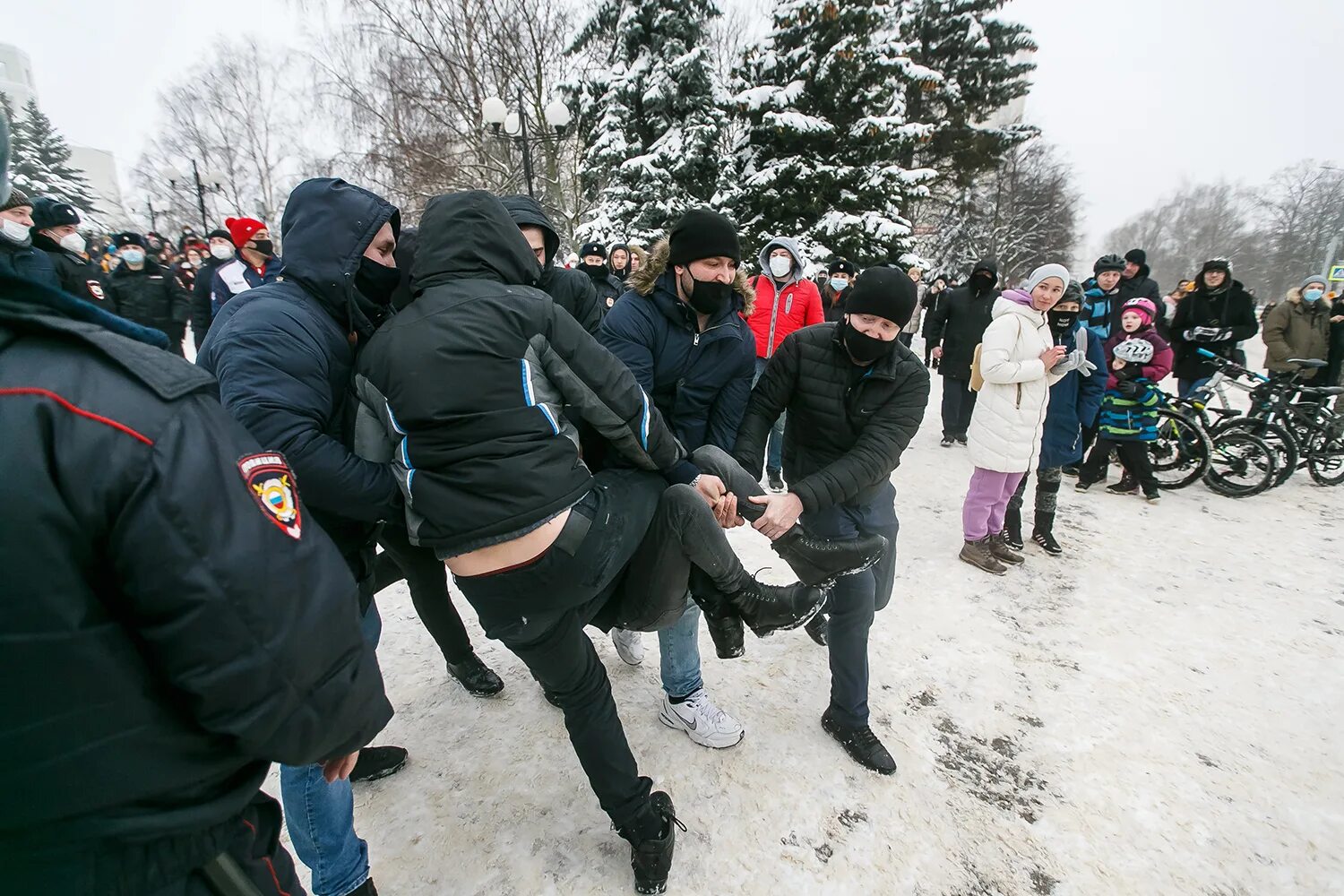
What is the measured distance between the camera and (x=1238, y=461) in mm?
6168

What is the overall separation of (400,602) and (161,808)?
3.09 m

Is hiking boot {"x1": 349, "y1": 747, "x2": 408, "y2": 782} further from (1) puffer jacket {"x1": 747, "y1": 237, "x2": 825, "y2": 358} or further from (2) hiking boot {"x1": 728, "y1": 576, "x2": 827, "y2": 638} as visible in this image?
(1) puffer jacket {"x1": 747, "y1": 237, "x2": 825, "y2": 358}

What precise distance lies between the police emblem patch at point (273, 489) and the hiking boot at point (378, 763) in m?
1.90

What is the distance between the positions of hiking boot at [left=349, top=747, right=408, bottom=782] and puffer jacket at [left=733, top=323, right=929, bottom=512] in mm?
1938

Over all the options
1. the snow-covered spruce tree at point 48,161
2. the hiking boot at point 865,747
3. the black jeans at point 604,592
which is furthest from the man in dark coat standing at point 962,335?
the snow-covered spruce tree at point 48,161

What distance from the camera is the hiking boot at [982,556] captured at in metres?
4.32

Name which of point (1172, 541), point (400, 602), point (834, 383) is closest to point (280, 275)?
point (834, 383)

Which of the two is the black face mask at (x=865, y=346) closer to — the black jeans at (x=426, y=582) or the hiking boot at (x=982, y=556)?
the black jeans at (x=426, y=582)

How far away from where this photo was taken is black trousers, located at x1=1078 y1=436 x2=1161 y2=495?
5.69m

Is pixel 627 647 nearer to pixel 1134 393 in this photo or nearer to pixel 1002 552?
pixel 1002 552

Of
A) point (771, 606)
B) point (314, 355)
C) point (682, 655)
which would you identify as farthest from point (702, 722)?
point (314, 355)

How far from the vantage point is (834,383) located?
2664 mm

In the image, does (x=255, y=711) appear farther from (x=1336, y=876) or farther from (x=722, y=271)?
(x=1336, y=876)

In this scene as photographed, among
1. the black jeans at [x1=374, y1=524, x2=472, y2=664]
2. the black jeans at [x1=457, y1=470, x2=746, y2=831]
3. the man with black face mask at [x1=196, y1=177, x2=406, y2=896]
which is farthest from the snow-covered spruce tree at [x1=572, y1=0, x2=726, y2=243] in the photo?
the black jeans at [x1=457, y1=470, x2=746, y2=831]
